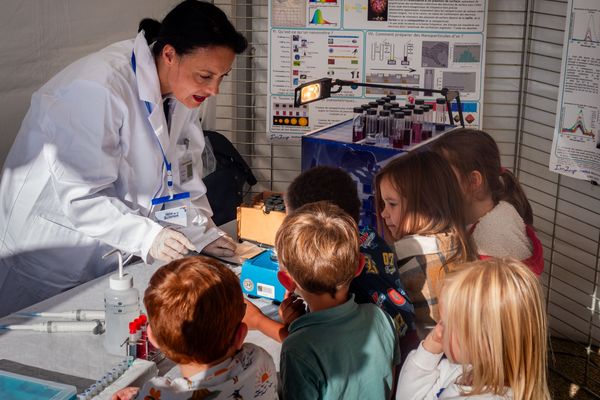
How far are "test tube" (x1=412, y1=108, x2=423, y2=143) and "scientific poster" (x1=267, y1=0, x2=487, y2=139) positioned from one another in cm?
98

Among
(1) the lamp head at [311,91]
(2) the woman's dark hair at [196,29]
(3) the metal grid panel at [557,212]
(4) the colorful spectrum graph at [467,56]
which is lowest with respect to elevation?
(3) the metal grid panel at [557,212]

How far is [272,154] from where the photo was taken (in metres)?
3.85

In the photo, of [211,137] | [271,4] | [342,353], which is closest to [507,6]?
[271,4]

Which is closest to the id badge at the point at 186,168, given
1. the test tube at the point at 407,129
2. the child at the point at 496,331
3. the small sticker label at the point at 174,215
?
the small sticker label at the point at 174,215

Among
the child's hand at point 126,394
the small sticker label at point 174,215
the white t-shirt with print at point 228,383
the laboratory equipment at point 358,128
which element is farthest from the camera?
the laboratory equipment at point 358,128

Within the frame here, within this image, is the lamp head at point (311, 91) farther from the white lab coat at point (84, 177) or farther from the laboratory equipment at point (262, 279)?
the laboratory equipment at point (262, 279)

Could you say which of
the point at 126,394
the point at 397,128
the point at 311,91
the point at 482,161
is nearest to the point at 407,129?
the point at 397,128

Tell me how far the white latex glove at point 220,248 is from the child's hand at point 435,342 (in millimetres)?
933

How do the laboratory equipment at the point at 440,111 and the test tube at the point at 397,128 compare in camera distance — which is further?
the laboratory equipment at the point at 440,111

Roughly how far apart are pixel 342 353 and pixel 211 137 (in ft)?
7.50

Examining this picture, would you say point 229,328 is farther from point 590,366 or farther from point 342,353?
point 590,366

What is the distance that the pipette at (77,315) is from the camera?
6.35 ft

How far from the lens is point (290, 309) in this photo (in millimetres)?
1837

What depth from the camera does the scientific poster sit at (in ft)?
11.6
